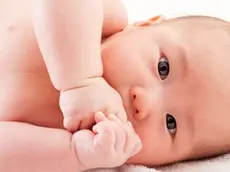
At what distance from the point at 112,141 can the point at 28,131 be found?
0.15 metres

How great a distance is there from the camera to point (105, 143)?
937 millimetres

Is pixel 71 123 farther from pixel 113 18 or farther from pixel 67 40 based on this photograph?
pixel 113 18

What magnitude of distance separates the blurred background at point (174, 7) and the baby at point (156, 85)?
0.37 metres

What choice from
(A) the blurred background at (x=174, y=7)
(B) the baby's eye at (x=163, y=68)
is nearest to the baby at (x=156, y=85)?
(B) the baby's eye at (x=163, y=68)

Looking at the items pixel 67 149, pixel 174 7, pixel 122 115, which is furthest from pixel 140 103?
pixel 174 7

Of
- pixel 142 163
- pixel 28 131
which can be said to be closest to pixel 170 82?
pixel 142 163

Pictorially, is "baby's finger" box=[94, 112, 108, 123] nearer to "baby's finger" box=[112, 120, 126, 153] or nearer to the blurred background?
"baby's finger" box=[112, 120, 126, 153]

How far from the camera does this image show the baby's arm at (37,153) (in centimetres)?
97

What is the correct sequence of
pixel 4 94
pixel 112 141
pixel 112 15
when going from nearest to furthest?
pixel 112 141 → pixel 4 94 → pixel 112 15

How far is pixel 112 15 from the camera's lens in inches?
48.2

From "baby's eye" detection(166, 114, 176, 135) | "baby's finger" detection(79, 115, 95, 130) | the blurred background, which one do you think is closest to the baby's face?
"baby's eye" detection(166, 114, 176, 135)

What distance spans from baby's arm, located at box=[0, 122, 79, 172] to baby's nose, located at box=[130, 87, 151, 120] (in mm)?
133

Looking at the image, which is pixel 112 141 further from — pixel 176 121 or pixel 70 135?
pixel 176 121

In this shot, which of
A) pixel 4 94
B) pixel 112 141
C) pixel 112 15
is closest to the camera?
pixel 112 141
